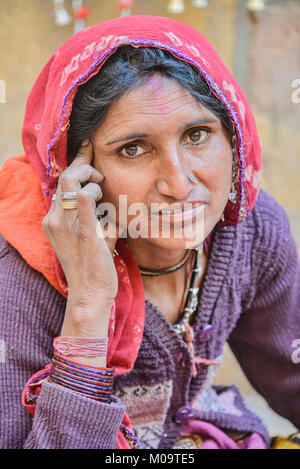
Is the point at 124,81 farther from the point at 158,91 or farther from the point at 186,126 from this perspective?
the point at 186,126

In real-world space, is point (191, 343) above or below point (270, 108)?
below

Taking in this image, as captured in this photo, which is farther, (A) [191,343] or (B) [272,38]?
(B) [272,38]

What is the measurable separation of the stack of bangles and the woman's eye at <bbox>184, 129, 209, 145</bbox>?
0.57m

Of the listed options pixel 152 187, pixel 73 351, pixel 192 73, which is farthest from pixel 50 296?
pixel 192 73

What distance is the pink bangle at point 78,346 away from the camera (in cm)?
147

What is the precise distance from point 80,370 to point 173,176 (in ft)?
1.80

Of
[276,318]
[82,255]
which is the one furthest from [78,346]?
[276,318]

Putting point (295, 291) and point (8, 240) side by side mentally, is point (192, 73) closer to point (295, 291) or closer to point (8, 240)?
point (8, 240)

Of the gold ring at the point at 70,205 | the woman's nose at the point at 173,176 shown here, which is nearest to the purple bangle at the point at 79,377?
the gold ring at the point at 70,205

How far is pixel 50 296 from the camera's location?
158cm

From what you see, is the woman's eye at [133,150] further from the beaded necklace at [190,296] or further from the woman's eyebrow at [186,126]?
the beaded necklace at [190,296]

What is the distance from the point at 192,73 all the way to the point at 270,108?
172 centimetres
